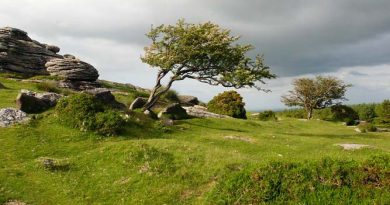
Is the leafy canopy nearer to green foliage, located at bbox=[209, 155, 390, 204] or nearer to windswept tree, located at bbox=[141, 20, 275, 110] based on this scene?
windswept tree, located at bbox=[141, 20, 275, 110]

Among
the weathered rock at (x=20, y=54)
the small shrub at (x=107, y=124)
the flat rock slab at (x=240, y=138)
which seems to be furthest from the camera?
the weathered rock at (x=20, y=54)

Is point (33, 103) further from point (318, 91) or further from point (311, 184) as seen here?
point (318, 91)

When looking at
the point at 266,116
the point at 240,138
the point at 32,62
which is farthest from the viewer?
the point at 266,116

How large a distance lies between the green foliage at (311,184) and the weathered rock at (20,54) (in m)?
60.5

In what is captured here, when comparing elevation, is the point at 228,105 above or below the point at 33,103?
above

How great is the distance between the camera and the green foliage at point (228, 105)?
2842 inches

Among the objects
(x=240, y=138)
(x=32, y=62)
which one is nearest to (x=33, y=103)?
(x=240, y=138)

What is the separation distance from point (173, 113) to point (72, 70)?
23.1 metres

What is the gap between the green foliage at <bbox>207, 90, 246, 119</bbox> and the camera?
72.2m

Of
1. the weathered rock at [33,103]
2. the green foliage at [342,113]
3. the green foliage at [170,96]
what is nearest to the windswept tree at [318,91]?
the green foliage at [342,113]

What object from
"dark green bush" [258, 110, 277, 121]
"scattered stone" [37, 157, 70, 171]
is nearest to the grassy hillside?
"scattered stone" [37, 157, 70, 171]

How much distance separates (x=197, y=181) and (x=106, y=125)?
13489mm

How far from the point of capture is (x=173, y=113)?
52.4 m

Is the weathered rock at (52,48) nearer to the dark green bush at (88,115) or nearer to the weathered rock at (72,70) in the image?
the weathered rock at (72,70)
